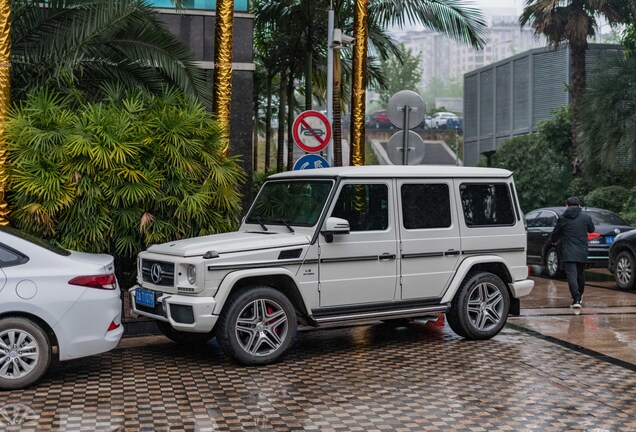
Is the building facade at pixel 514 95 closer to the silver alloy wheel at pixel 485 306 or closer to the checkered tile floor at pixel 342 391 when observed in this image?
the silver alloy wheel at pixel 485 306

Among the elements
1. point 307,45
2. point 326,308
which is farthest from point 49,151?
point 307,45

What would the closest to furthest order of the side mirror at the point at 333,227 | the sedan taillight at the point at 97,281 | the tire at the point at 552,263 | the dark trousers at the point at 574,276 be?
the sedan taillight at the point at 97,281, the side mirror at the point at 333,227, the dark trousers at the point at 574,276, the tire at the point at 552,263

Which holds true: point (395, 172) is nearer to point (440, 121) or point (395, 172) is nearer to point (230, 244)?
point (230, 244)

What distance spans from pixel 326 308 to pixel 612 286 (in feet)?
32.4

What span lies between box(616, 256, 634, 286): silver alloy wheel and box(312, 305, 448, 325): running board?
7397 millimetres

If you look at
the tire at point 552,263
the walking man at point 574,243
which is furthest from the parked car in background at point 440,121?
the walking man at point 574,243

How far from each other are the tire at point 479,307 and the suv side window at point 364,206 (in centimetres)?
134

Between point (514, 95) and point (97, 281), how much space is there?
1621 inches

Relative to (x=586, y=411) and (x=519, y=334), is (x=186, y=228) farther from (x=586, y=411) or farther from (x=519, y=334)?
(x=586, y=411)

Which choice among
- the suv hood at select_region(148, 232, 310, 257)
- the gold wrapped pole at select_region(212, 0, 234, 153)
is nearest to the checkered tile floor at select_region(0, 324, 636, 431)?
the suv hood at select_region(148, 232, 310, 257)

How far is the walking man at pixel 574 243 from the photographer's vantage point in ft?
43.1

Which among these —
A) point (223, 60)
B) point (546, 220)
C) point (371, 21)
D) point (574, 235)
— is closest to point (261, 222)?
point (223, 60)

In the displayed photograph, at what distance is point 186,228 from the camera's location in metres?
11.0

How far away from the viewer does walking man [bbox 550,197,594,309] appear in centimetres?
1313
